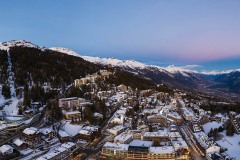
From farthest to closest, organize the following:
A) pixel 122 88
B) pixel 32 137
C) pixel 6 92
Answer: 1. pixel 122 88
2. pixel 6 92
3. pixel 32 137

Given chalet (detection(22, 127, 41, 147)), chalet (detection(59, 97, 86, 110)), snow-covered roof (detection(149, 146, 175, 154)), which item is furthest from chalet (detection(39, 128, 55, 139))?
snow-covered roof (detection(149, 146, 175, 154))

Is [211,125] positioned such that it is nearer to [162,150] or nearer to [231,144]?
[231,144]

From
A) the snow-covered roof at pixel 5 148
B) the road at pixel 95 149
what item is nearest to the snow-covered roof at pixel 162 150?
the road at pixel 95 149

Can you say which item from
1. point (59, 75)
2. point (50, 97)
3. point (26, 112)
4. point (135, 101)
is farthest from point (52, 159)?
point (59, 75)

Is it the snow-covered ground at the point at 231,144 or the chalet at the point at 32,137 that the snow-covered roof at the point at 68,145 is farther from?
the snow-covered ground at the point at 231,144

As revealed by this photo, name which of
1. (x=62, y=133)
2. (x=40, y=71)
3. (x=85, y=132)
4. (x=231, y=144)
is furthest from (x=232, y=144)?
(x=40, y=71)

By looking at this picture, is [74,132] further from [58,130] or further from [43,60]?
[43,60]

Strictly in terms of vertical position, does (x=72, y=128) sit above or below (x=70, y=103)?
below

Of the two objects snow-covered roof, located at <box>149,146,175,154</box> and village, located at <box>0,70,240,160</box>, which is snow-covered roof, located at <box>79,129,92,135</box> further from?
snow-covered roof, located at <box>149,146,175,154</box>
